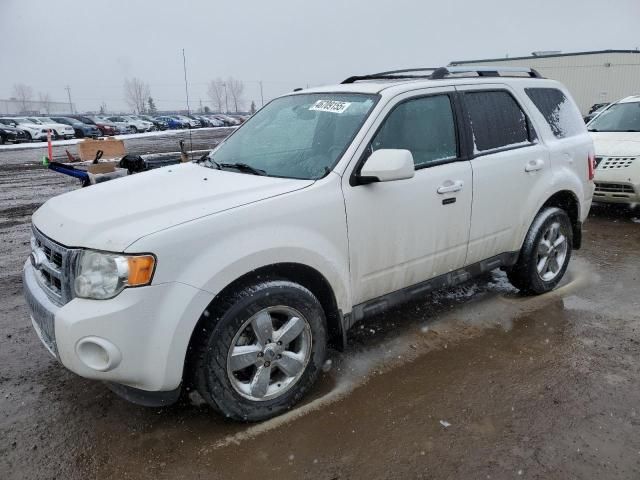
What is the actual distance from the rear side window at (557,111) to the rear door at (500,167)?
0.92 feet

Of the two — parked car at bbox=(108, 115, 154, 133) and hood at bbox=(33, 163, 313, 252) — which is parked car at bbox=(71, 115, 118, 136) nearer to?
parked car at bbox=(108, 115, 154, 133)

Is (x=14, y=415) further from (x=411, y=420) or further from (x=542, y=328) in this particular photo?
(x=542, y=328)

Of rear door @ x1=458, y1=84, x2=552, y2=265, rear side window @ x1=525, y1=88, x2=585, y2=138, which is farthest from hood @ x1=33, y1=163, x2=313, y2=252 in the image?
rear side window @ x1=525, y1=88, x2=585, y2=138

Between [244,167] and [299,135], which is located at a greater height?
[299,135]

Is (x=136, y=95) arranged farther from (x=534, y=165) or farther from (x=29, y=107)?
(x=534, y=165)

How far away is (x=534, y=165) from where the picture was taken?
4.18 m

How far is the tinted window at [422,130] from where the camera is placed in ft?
11.1

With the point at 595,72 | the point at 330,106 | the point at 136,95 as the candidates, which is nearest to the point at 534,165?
the point at 330,106

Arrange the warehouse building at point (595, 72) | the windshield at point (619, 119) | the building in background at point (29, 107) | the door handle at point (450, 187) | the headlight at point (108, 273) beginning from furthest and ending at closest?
the building in background at point (29, 107), the warehouse building at point (595, 72), the windshield at point (619, 119), the door handle at point (450, 187), the headlight at point (108, 273)

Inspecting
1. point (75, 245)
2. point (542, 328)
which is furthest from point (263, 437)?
point (542, 328)

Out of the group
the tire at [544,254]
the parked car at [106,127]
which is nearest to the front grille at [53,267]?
the tire at [544,254]

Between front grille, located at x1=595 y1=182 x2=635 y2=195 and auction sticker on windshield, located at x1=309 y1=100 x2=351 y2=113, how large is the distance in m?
5.55

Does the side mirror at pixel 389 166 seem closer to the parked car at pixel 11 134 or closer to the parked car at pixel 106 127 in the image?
the parked car at pixel 11 134

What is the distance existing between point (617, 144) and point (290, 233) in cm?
678
